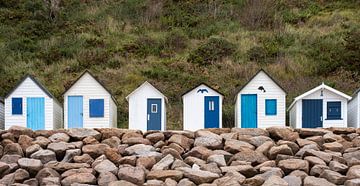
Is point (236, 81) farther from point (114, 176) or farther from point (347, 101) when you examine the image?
point (114, 176)

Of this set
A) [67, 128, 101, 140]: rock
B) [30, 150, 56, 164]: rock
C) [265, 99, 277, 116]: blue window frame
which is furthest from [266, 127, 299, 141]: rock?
[30, 150, 56, 164]: rock

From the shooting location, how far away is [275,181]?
13.3m

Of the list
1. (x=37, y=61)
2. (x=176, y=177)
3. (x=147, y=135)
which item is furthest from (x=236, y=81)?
(x=176, y=177)

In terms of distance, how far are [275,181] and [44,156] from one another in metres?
4.97

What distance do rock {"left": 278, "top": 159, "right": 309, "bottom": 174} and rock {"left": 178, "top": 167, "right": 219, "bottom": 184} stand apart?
1.51 meters

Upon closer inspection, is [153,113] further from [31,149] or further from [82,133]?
[31,149]

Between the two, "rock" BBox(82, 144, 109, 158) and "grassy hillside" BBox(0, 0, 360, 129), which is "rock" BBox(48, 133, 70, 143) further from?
"grassy hillside" BBox(0, 0, 360, 129)

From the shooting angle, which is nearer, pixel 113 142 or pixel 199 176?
pixel 199 176

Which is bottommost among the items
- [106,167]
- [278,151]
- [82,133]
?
[106,167]

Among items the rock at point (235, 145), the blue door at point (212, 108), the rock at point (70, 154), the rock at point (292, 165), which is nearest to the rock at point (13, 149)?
the rock at point (70, 154)

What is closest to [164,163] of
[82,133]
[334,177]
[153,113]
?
[82,133]

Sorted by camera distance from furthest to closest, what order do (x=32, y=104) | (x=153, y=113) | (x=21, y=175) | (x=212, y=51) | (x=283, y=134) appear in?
1. (x=212, y=51)
2. (x=153, y=113)
3. (x=32, y=104)
4. (x=283, y=134)
5. (x=21, y=175)

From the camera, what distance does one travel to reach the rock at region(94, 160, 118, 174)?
544 inches

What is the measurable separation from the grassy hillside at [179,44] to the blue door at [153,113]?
387 centimetres
